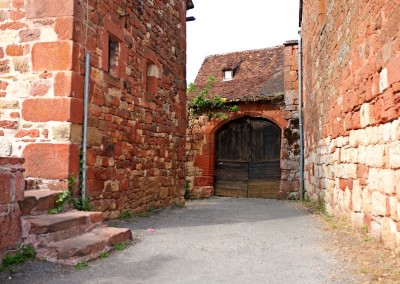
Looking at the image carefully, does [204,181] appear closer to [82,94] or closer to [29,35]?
[82,94]

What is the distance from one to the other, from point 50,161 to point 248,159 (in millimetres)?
8003

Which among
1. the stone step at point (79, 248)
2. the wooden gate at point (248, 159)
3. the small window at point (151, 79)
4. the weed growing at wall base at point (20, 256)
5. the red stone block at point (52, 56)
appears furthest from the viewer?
the wooden gate at point (248, 159)

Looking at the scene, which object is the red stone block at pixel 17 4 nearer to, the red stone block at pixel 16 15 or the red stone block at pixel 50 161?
the red stone block at pixel 16 15

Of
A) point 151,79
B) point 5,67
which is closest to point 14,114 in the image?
point 5,67

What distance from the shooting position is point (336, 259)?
3.65 m

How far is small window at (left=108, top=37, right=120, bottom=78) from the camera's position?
596 cm

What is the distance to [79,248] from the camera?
3.59 m

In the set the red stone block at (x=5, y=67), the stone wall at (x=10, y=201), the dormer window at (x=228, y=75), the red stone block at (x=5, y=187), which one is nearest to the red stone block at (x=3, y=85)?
the red stone block at (x=5, y=67)

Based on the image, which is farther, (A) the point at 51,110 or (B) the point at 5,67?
(B) the point at 5,67

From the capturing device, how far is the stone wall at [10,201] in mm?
3287

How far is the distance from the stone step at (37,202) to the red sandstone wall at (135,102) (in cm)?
78

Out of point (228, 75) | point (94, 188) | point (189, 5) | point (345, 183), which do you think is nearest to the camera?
point (94, 188)

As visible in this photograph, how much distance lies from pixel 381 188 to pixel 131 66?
4.30 m

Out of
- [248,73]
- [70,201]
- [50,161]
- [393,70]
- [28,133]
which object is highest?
[248,73]
